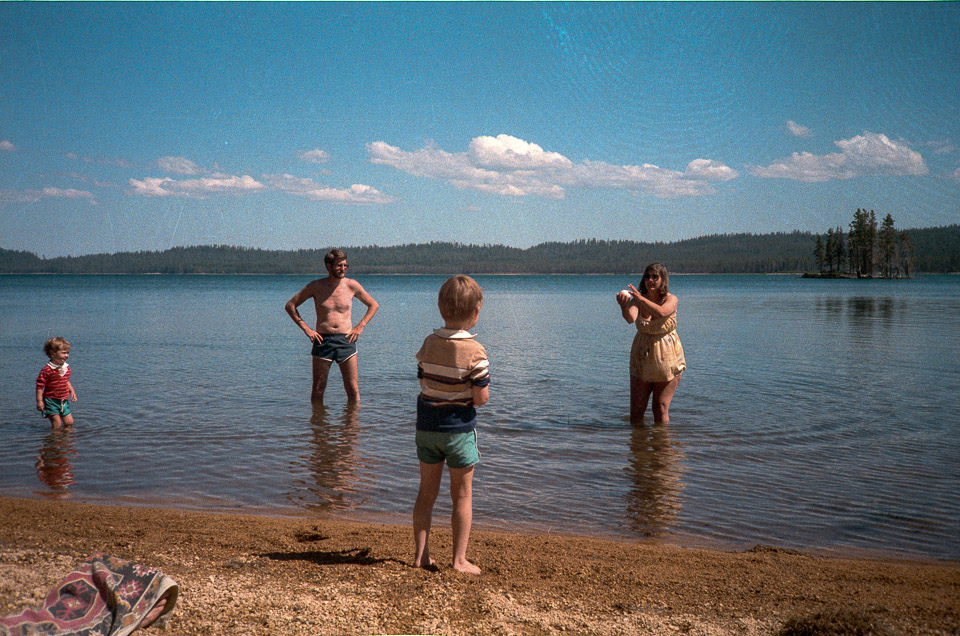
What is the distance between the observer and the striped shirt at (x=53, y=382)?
8727 millimetres

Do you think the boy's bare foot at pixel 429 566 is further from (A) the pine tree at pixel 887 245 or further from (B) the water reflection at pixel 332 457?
(A) the pine tree at pixel 887 245

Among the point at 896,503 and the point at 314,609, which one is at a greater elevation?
the point at 314,609

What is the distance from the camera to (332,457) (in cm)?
767

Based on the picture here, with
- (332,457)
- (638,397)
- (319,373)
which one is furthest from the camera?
(319,373)

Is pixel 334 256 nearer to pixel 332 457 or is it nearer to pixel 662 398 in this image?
pixel 332 457

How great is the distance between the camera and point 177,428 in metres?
9.14

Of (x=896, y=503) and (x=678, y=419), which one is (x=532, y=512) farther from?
(x=678, y=419)

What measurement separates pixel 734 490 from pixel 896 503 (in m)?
1.35

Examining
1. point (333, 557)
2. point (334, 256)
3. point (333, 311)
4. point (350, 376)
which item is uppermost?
point (334, 256)

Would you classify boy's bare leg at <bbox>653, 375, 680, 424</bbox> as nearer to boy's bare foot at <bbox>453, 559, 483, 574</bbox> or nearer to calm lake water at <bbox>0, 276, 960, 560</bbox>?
calm lake water at <bbox>0, 276, 960, 560</bbox>

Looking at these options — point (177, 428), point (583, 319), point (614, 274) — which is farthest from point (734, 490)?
point (614, 274)

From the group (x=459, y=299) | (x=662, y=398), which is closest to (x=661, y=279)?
(x=662, y=398)

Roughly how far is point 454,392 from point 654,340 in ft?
16.5

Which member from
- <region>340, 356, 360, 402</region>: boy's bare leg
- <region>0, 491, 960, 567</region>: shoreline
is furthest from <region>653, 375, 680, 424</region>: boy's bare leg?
<region>340, 356, 360, 402</region>: boy's bare leg
